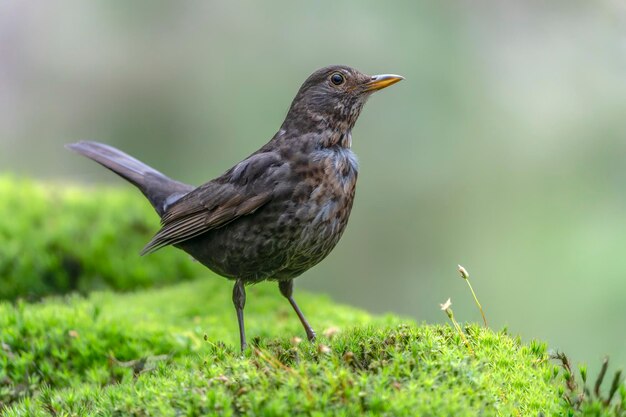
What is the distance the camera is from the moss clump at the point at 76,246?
733 centimetres

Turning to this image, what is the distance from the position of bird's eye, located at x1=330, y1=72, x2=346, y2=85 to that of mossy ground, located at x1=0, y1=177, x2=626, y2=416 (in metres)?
1.61

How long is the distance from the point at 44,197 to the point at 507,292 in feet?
18.7

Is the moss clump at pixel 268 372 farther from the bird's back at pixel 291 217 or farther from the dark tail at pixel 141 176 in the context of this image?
the dark tail at pixel 141 176

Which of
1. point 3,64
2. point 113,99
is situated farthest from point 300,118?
point 3,64

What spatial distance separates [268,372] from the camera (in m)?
3.24

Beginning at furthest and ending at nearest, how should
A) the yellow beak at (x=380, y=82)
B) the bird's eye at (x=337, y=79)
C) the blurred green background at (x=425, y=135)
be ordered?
1. the blurred green background at (x=425, y=135)
2. the bird's eye at (x=337, y=79)
3. the yellow beak at (x=380, y=82)

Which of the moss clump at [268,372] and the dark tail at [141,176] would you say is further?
the dark tail at [141,176]

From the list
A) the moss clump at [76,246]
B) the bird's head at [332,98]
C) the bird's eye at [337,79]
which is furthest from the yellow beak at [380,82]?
the moss clump at [76,246]

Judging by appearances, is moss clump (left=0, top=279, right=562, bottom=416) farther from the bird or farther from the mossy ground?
the bird

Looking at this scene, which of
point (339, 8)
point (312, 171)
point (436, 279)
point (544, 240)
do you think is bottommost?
point (436, 279)

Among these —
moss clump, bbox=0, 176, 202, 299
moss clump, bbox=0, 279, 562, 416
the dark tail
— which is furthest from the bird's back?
moss clump, bbox=0, 176, 202, 299

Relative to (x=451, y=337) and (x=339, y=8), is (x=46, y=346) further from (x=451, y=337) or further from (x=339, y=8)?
(x=339, y=8)

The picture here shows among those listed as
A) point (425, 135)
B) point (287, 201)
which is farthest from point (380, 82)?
point (425, 135)

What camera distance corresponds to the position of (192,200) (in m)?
5.20
